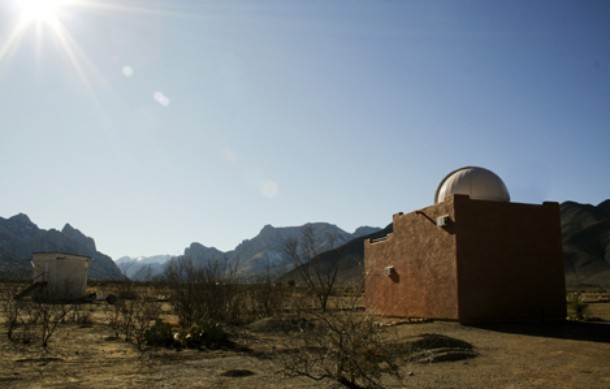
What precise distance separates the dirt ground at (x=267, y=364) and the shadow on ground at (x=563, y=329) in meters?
0.05

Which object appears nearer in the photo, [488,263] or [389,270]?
[488,263]

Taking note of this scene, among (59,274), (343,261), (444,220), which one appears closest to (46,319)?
(444,220)

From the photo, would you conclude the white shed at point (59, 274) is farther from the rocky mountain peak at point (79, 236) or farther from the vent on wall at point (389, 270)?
the rocky mountain peak at point (79, 236)

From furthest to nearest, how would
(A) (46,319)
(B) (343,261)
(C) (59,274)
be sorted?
(B) (343,261) < (C) (59,274) < (A) (46,319)

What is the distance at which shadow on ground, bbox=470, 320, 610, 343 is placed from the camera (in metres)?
12.9

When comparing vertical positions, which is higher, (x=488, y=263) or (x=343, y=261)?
(x=343, y=261)

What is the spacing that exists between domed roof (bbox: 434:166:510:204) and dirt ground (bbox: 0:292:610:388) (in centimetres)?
631

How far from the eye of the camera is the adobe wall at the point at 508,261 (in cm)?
1594

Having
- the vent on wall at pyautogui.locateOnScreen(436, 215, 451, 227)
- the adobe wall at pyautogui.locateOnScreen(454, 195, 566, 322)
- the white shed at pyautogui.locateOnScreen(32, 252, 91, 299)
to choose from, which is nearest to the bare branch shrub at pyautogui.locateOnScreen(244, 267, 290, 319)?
the vent on wall at pyautogui.locateOnScreen(436, 215, 451, 227)

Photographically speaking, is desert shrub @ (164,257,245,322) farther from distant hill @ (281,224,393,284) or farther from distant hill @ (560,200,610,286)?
distant hill @ (560,200,610,286)

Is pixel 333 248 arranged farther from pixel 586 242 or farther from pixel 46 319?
pixel 586 242

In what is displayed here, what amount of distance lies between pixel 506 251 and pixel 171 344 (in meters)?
11.5

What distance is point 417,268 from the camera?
1844 cm

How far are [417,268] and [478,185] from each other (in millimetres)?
4040
